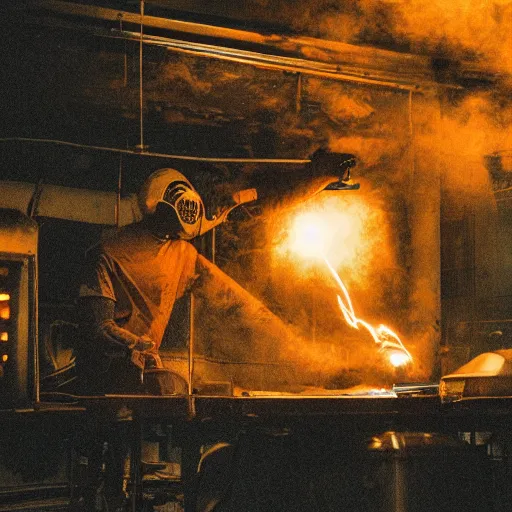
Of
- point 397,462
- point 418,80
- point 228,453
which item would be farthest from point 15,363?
point 418,80

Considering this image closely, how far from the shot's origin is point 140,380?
1055 centimetres

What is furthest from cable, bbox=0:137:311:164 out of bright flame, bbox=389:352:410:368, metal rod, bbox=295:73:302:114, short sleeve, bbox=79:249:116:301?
bright flame, bbox=389:352:410:368

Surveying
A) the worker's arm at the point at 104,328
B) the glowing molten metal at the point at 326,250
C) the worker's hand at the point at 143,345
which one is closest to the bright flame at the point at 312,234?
the glowing molten metal at the point at 326,250

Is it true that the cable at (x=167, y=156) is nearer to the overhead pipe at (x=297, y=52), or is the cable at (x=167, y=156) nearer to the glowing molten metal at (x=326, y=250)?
the glowing molten metal at (x=326, y=250)

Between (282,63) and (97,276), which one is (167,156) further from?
(282,63)

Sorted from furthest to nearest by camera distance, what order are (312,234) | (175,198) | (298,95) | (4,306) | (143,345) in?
(312,234)
(298,95)
(175,198)
(143,345)
(4,306)

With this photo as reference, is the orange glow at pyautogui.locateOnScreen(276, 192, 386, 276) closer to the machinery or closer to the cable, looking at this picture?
the cable

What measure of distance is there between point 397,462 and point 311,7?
19.6 feet

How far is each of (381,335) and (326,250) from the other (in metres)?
1.27

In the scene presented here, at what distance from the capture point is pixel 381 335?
42.0ft

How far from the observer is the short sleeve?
34.0 feet

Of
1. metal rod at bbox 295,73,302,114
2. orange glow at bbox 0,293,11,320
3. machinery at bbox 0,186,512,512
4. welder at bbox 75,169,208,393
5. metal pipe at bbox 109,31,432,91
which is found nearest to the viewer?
machinery at bbox 0,186,512,512

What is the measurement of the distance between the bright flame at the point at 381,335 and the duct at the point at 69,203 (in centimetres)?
293

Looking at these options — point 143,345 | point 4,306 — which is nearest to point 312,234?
point 143,345
